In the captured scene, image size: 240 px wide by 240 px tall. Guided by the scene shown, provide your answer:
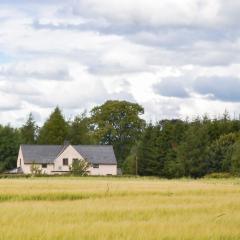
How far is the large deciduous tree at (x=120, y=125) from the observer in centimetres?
12700

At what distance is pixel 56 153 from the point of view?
102875 mm

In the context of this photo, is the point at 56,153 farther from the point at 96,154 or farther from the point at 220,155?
the point at 220,155

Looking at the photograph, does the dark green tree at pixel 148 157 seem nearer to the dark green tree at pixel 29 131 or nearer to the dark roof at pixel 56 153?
the dark roof at pixel 56 153

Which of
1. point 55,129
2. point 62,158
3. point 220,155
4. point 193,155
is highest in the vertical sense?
point 55,129

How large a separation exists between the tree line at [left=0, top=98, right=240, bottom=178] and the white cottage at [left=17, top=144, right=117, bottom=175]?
11.7 feet

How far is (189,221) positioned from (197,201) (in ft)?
27.9

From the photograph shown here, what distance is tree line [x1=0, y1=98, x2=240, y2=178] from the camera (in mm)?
87688

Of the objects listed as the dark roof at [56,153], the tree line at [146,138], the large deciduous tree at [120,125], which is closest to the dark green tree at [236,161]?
the tree line at [146,138]

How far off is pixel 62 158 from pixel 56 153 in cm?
120

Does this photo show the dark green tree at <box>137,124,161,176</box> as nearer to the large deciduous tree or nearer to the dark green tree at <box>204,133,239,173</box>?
the dark green tree at <box>204,133,239,173</box>

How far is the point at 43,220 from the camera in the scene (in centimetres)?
1773

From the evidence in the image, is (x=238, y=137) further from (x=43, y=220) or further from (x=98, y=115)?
(x=43, y=220)

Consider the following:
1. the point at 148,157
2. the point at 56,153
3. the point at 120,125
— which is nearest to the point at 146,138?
the point at 148,157

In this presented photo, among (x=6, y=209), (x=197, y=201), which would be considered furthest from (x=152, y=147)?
(x=6, y=209)
